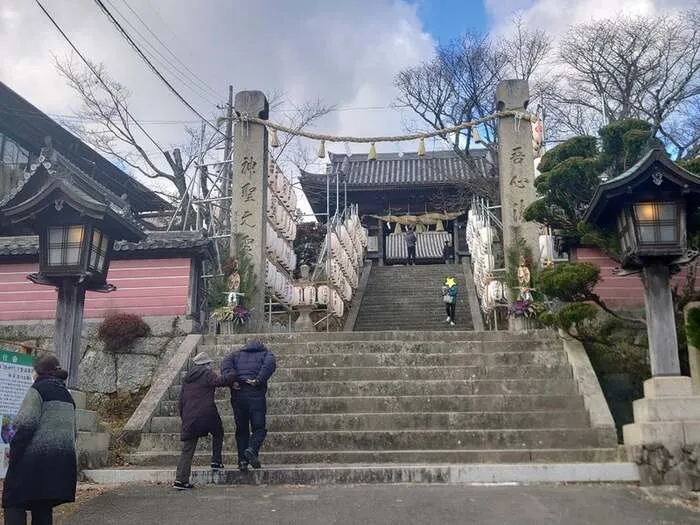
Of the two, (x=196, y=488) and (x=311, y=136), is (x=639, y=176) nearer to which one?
(x=196, y=488)

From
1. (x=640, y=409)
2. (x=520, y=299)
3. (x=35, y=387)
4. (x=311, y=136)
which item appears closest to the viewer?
(x=35, y=387)

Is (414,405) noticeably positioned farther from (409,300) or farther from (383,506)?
(409,300)

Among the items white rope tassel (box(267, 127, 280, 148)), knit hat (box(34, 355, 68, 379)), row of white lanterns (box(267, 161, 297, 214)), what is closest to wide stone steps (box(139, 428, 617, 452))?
knit hat (box(34, 355, 68, 379))

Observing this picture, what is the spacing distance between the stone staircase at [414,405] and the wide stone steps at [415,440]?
0.05 ft

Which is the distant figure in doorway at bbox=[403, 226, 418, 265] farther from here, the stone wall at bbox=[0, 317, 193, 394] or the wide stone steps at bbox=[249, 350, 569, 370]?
the wide stone steps at bbox=[249, 350, 569, 370]

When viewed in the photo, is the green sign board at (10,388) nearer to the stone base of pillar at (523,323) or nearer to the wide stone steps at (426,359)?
the wide stone steps at (426,359)

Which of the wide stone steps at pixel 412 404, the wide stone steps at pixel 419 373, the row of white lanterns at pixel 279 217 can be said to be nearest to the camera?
the wide stone steps at pixel 412 404

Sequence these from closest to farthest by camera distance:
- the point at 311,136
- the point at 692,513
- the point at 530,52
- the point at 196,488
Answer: the point at 692,513 → the point at 196,488 → the point at 311,136 → the point at 530,52

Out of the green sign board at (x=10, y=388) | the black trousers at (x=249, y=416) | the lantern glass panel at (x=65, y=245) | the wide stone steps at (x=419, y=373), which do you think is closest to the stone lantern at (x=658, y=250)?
the wide stone steps at (x=419, y=373)

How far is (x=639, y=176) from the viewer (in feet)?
26.8

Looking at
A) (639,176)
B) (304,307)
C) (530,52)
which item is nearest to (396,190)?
(530,52)

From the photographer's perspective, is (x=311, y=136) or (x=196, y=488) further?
(x=311, y=136)

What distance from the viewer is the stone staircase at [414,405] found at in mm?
8492

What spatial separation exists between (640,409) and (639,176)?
2.94 meters
